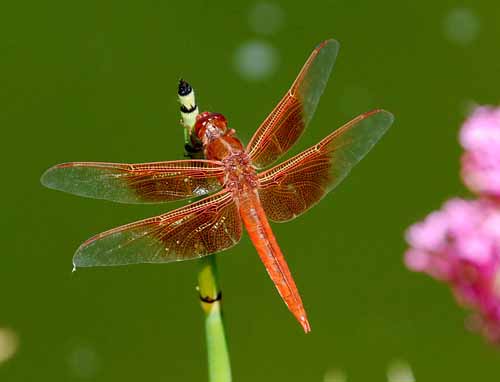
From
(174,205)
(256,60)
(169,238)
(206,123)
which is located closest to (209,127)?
(206,123)

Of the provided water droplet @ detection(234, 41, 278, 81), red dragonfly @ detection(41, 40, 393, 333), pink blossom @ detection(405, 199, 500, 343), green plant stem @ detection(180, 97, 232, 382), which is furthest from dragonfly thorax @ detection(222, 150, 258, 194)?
water droplet @ detection(234, 41, 278, 81)

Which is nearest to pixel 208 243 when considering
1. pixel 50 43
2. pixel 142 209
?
pixel 142 209

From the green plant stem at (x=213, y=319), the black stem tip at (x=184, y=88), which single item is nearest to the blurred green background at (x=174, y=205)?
the green plant stem at (x=213, y=319)

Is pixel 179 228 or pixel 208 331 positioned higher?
pixel 179 228

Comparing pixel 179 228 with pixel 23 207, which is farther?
pixel 23 207

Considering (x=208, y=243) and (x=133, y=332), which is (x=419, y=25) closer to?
(x=133, y=332)

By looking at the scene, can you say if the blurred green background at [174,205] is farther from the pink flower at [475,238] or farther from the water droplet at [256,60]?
the pink flower at [475,238]

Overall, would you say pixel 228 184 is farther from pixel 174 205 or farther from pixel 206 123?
pixel 174 205
